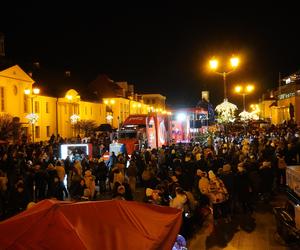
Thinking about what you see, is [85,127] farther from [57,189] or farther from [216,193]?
[216,193]

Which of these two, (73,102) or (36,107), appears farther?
(73,102)

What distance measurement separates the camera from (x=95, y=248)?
4.92 metres

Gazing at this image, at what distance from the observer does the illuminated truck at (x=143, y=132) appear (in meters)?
30.6

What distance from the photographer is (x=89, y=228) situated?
514 cm

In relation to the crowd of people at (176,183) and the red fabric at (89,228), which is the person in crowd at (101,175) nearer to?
the crowd of people at (176,183)

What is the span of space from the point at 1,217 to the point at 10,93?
2875cm

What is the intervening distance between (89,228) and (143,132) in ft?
85.3

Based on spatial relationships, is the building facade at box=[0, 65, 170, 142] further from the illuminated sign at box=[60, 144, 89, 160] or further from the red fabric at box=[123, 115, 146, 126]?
the illuminated sign at box=[60, 144, 89, 160]

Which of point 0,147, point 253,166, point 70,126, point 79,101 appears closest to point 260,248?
point 253,166

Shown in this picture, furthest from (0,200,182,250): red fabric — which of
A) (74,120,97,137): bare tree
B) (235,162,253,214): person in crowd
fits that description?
(74,120,97,137): bare tree

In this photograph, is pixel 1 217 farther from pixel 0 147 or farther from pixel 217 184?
pixel 0 147

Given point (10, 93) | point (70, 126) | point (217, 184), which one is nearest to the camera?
point (217, 184)

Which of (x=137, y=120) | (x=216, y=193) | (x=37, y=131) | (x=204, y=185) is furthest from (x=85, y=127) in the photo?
(x=216, y=193)

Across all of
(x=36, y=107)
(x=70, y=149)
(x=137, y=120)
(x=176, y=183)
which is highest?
(x=36, y=107)
